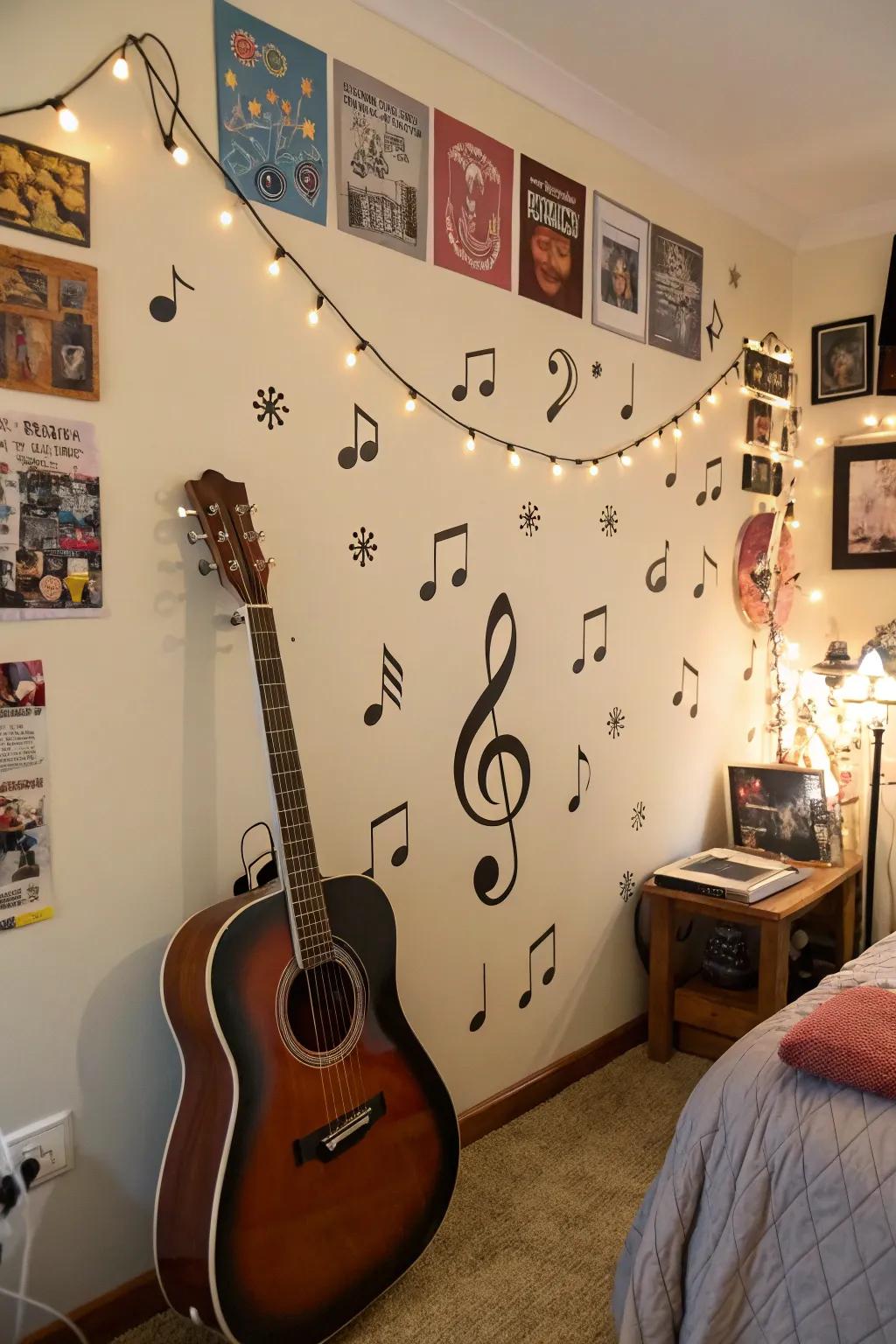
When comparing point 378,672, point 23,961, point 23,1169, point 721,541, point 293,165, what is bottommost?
point 23,1169

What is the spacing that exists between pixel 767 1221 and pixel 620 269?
2.20 m

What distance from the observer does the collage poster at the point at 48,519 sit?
1443 mm

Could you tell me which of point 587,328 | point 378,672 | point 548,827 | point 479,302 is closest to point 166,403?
point 378,672

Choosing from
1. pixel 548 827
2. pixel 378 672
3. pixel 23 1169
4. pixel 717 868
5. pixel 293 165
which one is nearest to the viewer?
pixel 23 1169

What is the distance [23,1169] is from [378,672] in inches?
42.1

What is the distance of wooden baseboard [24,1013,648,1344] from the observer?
158 cm

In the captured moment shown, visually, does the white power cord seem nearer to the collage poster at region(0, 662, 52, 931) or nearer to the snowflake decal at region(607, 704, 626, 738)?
the collage poster at region(0, 662, 52, 931)

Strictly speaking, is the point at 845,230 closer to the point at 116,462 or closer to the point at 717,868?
the point at 717,868

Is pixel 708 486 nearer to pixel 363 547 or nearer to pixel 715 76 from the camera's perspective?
pixel 715 76

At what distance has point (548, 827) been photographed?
2.43m

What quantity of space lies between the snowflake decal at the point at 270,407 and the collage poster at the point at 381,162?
0.38 metres

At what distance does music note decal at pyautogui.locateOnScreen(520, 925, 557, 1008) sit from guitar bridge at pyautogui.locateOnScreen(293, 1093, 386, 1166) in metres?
0.77

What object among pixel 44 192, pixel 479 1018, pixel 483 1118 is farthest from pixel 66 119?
pixel 483 1118

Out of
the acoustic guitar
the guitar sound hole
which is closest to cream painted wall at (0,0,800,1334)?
the acoustic guitar
